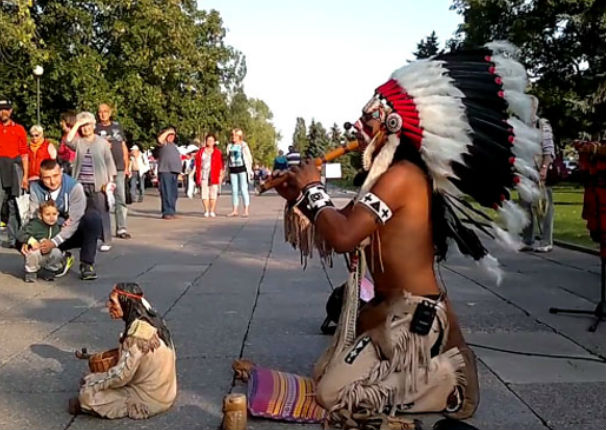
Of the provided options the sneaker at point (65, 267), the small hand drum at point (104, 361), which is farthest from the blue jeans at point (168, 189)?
the small hand drum at point (104, 361)

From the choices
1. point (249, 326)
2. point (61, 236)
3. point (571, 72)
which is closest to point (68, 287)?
point (61, 236)

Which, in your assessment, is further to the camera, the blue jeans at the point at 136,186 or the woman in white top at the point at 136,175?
the blue jeans at the point at 136,186

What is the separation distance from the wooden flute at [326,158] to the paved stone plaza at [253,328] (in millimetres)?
1151

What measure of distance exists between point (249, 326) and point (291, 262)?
3.67 metres

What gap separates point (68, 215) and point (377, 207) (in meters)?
5.20

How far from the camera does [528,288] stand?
7434mm

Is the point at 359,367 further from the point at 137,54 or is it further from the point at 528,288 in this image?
the point at 137,54

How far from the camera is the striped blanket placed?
3764 mm

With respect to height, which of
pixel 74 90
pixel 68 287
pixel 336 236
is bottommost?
pixel 68 287

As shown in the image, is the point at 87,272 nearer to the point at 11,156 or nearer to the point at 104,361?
the point at 104,361

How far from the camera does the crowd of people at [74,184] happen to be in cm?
788

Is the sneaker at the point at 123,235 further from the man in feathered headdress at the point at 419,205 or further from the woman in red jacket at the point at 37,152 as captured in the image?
the man in feathered headdress at the point at 419,205

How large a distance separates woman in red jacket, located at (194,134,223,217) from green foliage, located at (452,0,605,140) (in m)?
22.7

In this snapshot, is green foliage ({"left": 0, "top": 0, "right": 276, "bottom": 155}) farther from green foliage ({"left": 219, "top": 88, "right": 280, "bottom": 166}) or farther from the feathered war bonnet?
the feathered war bonnet
